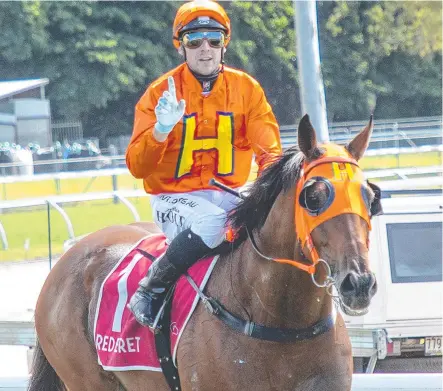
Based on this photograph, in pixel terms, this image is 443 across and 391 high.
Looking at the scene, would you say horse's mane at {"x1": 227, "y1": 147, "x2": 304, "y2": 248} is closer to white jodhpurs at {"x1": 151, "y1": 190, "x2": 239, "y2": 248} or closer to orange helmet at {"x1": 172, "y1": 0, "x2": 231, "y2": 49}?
white jodhpurs at {"x1": 151, "y1": 190, "x2": 239, "y2": 248}

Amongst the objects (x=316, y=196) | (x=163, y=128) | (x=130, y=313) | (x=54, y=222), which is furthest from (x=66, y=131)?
(x=316, y=196)

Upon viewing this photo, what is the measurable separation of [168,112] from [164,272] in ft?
2.37

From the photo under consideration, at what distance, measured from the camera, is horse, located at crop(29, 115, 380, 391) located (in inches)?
145

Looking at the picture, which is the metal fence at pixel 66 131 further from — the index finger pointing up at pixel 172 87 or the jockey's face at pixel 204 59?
the index finger pointing up at pixel 172 87

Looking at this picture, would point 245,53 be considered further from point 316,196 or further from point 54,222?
point 316,196

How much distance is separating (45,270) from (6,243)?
2.64ft

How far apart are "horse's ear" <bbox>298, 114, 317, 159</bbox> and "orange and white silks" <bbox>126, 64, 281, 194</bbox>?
639 mm

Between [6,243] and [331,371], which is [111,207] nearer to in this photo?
[6,243]

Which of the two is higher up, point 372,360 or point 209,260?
point 209,260

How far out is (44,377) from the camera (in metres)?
5.92

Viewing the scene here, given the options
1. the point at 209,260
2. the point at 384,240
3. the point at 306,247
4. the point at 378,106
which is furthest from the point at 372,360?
the point at 378,106

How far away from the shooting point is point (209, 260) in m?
4.57

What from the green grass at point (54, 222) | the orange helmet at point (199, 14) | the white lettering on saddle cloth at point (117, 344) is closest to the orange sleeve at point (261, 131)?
the orange helmet at point (199, 14)

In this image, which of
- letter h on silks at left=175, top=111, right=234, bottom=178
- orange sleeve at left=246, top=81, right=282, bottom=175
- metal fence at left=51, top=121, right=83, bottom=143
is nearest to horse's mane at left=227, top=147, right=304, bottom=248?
orange sleeve at left=246, top=81, right=282, bottom=175
